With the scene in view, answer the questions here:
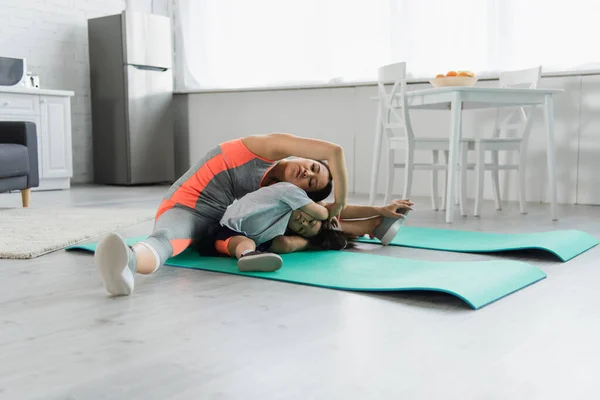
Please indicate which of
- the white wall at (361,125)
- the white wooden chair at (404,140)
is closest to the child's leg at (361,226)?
the white wooden chair at (404,140)

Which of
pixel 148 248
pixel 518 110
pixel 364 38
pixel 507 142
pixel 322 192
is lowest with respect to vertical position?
pixel 148 248

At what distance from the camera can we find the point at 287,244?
225 cm

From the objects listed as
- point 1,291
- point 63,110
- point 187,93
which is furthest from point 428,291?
point 187,93

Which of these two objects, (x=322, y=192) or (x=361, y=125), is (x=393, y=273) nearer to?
(x=322, y=192)

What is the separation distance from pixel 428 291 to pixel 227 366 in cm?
73

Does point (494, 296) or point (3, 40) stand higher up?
point (3, 40)

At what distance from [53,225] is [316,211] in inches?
58.5

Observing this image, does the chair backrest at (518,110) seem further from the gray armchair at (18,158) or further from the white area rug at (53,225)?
the gray armchair at (18,158)

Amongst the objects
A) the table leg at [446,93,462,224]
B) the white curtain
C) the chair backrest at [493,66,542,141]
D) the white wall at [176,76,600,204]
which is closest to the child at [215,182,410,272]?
the table leg at [446,93,462,224]

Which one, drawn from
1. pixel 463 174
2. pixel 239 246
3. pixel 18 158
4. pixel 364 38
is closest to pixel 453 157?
pixel 463 174

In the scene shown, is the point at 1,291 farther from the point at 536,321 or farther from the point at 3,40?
the point at 3,40

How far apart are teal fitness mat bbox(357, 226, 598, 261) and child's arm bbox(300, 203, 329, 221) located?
1.57 ft

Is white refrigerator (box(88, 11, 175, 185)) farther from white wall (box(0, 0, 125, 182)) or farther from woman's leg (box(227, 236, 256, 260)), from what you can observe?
woman's leg (box(227, 236, 256, 260))

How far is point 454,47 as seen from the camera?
184 inches
